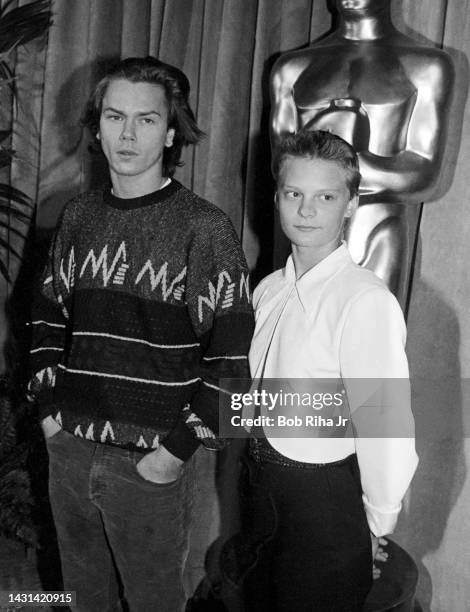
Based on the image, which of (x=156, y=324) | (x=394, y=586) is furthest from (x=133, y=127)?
(x=394, y=586)

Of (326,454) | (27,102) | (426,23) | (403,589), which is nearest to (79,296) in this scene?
(326,454)

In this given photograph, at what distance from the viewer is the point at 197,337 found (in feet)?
4.21

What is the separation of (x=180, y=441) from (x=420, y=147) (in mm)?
793

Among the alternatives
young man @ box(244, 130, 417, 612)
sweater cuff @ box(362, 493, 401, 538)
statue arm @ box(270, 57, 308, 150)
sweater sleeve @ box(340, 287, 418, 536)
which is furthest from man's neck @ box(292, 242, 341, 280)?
statue arm @ box(270, 57, 308, 150)

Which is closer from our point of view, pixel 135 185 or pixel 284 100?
pixel 135 185

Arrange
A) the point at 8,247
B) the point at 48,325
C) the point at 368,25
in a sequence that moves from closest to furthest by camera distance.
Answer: the point at 48,325 < the point at 368,25 < the point at 8,247

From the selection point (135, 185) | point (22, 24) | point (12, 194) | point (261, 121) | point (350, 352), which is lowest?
point (350, 352)

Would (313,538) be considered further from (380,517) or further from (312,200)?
(312,200)

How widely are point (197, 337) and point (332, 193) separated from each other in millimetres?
345

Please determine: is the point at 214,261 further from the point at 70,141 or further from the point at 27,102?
the point at 27,102

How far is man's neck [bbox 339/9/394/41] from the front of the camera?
5.17ft

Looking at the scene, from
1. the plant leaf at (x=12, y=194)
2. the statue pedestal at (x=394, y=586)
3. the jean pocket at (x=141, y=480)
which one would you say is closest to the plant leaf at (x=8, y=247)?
the plant leaf at (x=12, y=194)

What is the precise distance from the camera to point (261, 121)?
6.25ft

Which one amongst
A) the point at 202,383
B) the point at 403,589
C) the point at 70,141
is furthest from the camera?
the point at 70,141
